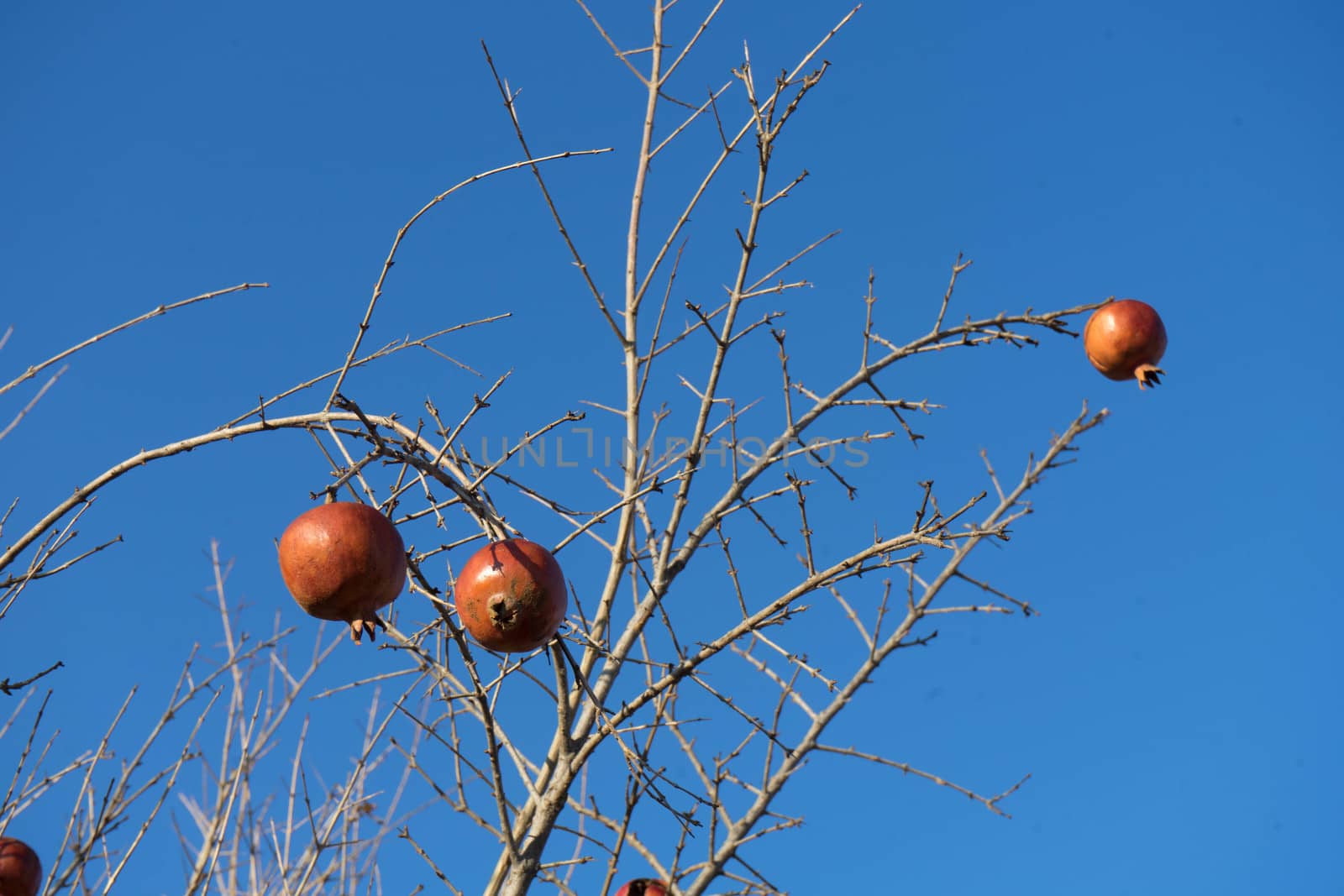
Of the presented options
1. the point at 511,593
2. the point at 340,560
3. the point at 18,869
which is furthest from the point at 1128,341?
the point at 18,869

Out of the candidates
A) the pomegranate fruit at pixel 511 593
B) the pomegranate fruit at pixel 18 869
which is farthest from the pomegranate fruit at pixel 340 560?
the pomegranate fruit at pixel 18 869

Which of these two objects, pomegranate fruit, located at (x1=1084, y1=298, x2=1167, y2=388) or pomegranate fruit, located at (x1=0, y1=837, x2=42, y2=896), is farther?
pomegranate fruit, located at (x1=1084, y1=298, x2=1167, y2=388)

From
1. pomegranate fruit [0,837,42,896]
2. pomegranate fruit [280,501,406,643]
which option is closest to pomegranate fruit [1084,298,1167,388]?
pomegranate fruit [280,501,406,643]

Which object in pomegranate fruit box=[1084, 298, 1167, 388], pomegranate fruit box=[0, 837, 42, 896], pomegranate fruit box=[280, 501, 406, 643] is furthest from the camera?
pomegranate fruit box=[1084, 298, 1167, 388]

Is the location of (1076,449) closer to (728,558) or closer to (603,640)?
(728,558)

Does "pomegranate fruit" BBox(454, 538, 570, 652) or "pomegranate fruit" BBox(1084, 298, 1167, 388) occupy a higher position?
"pomegranate fruit" BBox(1084, 298, 1167, 388)

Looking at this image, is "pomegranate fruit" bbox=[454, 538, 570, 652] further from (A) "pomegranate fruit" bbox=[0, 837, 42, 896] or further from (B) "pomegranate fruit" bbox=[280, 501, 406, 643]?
(A) "pomegranate fruit" bbox=[0, 837, 42, 896]

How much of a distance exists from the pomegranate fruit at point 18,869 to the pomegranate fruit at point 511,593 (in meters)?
1.91

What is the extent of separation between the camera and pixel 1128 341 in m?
3.96

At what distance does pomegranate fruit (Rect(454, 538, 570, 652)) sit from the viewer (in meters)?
1.91

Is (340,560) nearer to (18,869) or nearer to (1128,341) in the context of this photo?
(18,869)

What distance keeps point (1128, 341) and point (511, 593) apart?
2835mm

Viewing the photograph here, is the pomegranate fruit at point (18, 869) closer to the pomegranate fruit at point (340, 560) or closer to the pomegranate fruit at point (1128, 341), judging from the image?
the pomegranate fruit at point (340, 560)

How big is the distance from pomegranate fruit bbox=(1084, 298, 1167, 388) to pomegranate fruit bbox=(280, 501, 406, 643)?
2.93m
